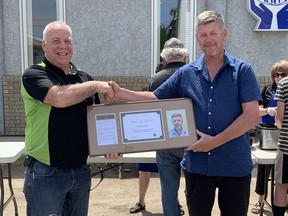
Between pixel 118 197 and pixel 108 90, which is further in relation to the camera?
pixel 118 197

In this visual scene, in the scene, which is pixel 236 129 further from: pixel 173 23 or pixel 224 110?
pixel 173 23

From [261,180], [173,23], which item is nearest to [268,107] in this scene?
[261,180]

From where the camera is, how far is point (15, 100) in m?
Answer: 7.84

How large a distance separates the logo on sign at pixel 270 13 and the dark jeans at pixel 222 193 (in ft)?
18.2

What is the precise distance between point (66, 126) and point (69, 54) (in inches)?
18.8

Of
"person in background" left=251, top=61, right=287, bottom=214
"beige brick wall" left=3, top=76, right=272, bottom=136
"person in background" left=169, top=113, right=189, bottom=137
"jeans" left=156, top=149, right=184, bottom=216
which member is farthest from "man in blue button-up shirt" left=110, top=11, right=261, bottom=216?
"beige brick wall" left=3, top=76, right=272, bottom=136

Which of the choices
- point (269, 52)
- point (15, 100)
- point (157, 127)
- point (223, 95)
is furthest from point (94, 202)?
point (269, 52)

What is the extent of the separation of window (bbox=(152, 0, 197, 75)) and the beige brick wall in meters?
0.55

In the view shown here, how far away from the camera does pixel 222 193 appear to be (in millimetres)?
2566

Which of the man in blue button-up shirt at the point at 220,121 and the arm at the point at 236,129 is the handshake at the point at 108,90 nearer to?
the man in blue button-up shirt at the point at 220,121

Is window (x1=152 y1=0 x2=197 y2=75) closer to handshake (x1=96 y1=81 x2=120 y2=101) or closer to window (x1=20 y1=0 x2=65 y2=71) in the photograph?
window (x1=20 y1=0 x2=65 y2=71)

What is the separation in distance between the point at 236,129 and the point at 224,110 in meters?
0.15

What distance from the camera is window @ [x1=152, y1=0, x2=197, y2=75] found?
25.5 ft

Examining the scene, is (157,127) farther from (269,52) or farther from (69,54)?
(269,52)
